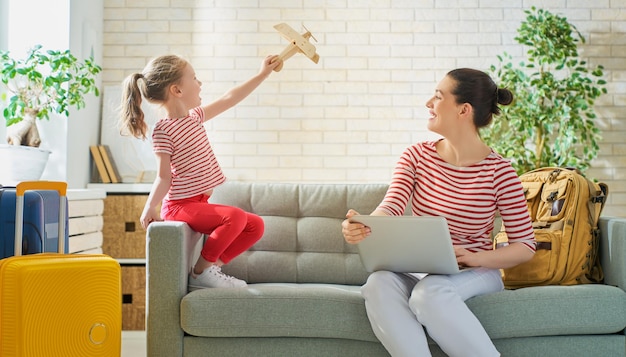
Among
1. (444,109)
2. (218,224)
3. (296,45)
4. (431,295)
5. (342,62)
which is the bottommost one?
(431,295)

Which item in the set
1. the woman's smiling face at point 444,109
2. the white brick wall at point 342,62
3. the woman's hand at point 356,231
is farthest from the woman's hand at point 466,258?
the white brick wall at point 342,62

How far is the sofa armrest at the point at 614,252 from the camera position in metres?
2.67

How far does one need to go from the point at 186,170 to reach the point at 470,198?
1151mm

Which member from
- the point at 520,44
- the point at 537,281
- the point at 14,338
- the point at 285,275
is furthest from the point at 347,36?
the point at 14,338

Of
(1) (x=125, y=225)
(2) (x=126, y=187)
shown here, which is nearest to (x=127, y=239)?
(1) (x=125, y=225)

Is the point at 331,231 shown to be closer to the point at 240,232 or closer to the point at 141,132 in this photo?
the point at 240,232

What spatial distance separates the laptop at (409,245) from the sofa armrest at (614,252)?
64cm

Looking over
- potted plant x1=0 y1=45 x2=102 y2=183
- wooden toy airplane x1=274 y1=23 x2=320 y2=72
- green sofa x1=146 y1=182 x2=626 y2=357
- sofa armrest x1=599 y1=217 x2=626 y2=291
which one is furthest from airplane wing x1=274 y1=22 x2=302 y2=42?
sofa armrest x1=599 y1=217 x2=626 y2=291

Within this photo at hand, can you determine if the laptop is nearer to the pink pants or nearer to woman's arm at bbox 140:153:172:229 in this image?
the pink pants

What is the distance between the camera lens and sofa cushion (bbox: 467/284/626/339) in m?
2.50

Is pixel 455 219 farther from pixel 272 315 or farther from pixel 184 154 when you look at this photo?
pixel 184 154

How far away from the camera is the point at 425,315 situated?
232 cm

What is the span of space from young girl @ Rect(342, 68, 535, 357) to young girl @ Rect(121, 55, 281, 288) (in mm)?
642

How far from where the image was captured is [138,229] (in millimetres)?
4203
